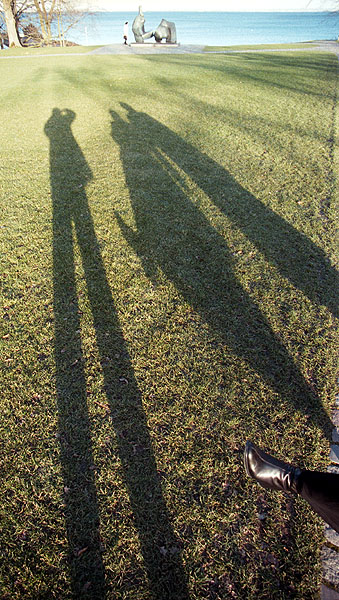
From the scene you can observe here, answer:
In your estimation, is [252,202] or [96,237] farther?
[252,202]

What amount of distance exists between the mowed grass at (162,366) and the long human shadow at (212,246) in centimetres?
2

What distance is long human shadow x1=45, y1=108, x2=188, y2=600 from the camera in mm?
2135

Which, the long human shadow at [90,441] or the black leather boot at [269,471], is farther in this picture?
the black leather boot at [269,471]

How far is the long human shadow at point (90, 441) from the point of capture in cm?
213

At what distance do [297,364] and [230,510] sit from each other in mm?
1461

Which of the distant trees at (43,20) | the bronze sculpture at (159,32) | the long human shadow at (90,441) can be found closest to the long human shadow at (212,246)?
the long human shadow at (90,441)

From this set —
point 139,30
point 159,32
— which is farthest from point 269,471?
point 139,30

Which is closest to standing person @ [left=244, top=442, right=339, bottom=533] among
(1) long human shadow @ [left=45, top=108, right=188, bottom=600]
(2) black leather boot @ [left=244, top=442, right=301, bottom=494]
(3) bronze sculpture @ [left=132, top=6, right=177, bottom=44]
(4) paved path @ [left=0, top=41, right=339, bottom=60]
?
(2) black leather boot @ [left=244, top=442, right=301, bottom=494]

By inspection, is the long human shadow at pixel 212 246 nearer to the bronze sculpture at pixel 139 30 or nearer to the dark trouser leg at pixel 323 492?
the dark trouser leg at pixel 323 492

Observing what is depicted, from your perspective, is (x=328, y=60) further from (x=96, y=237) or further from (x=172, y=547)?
(x=172, y=547)

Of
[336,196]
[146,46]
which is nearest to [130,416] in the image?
[336,196]

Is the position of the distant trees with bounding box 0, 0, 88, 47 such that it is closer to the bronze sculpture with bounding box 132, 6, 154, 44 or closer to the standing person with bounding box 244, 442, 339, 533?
the bronze sculpture with bounding box 132, 6, 154, 44

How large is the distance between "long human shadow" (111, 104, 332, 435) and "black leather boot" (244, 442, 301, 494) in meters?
0.68

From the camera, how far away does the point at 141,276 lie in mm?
4438
